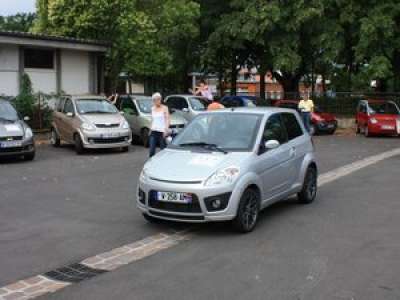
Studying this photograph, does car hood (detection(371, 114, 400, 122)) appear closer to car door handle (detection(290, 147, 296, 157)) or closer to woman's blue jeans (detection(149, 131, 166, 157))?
woman's blue jeans (detection(149, 131, 166, 157))

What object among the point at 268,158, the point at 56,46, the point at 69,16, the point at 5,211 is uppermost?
the point at 69,16

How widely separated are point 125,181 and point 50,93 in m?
12.9

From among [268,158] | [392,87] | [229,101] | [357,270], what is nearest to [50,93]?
[229,101]

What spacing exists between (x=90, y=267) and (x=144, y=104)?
15.0 meters

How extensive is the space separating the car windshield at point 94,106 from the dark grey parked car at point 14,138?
2.69 m

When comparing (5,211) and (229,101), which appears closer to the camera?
(5,211)

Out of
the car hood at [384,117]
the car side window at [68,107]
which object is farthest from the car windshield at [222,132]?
the car hood at [384,117]

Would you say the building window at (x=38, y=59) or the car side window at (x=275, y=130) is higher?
the building window at (x=38, y=59)

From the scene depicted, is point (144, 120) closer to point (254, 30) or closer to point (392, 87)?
point (254, 30)

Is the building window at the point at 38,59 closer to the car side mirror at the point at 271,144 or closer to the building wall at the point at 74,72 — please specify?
the building wall at the point at 74,72

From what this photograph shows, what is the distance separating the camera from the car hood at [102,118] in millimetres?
18016

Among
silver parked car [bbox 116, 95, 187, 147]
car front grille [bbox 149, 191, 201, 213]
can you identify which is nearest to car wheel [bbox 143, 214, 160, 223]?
car front grille [bbox 149, 191, 201, 213]

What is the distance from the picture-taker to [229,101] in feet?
96.0

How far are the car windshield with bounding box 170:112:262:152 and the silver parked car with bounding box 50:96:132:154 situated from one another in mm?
8850
